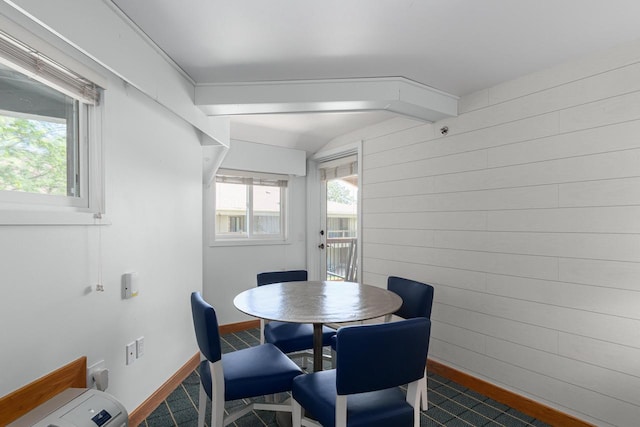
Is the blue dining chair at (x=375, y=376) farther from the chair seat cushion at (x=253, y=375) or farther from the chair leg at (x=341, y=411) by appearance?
the chair seat cushion at (x=253, y=375)

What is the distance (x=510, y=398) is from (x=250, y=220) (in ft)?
10.4

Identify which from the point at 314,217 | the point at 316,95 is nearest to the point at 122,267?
the point at 316,95

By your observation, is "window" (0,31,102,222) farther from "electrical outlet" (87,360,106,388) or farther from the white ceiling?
"electrical outlet" (87,360,106,388)

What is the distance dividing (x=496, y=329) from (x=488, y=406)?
0.54 m

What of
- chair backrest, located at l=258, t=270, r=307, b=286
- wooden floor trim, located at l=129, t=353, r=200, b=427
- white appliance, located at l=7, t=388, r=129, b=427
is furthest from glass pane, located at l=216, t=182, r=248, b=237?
white appliance, located at l=7, t=388, r=129, b=427

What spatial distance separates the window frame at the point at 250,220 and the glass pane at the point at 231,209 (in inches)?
1.6

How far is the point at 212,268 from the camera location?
3.81 metres

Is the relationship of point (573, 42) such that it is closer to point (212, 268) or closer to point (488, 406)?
point (488, 406)

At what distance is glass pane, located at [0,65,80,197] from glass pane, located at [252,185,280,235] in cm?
262

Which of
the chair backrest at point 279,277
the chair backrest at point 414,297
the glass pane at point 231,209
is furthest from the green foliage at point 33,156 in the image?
the glass pane at point 231,209

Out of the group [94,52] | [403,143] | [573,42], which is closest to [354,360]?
[94,52]

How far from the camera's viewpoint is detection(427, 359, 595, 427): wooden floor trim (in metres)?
2.09

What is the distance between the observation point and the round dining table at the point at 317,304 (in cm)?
177

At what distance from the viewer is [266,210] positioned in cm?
437
